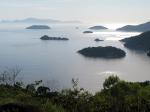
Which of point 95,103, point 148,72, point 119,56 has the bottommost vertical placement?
point 95,103

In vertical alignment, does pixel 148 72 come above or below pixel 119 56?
below

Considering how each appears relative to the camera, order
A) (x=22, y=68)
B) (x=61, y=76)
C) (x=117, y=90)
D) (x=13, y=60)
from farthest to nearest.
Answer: (x=13, y=60)
(x=22, y=68)
(x=61, y=76)
(x=117, y=90)

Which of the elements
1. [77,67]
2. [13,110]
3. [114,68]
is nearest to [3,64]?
[77,67]

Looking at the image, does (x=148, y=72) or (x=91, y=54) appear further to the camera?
(x=91, y=54)

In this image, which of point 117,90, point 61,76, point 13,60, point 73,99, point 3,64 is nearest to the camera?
point 73,99

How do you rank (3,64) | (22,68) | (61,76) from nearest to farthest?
(61,76), (22,68), (3,64)

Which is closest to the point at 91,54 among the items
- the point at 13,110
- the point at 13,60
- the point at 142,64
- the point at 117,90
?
the point at 142,64

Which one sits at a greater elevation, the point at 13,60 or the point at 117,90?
the point at 13,60

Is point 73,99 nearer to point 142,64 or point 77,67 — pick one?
point 77,67

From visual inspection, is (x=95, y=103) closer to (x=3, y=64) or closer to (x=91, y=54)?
(x=3, y=64)
